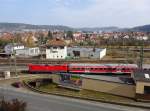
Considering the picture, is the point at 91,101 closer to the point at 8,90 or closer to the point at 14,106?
the point at 8,90

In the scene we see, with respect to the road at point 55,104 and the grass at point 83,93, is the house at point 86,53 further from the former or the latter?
the road at point 55,104

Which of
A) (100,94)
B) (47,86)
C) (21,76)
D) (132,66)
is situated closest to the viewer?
(100,94)

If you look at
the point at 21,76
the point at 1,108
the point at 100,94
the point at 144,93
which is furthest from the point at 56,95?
the point at 1,108

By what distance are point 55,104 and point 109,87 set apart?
865 cm

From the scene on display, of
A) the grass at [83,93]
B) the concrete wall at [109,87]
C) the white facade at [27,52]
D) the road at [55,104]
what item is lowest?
the grass at [83,93]

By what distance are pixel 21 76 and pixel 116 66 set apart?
15.6 meters

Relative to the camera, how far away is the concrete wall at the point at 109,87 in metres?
36.7

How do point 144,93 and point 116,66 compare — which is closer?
point 144,93

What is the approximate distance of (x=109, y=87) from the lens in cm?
3816

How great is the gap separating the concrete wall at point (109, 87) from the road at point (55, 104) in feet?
17.6

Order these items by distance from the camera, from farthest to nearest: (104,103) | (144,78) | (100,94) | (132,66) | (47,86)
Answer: (132,66) < (47,86) < (100,94) < (144,78) < (104,103)

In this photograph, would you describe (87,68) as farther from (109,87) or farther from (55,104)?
(55,104)

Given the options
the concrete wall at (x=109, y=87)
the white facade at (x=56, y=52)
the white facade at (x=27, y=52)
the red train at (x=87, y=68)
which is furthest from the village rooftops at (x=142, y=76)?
the white facade at (x=27, y=52)

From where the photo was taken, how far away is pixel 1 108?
19.4 metres
